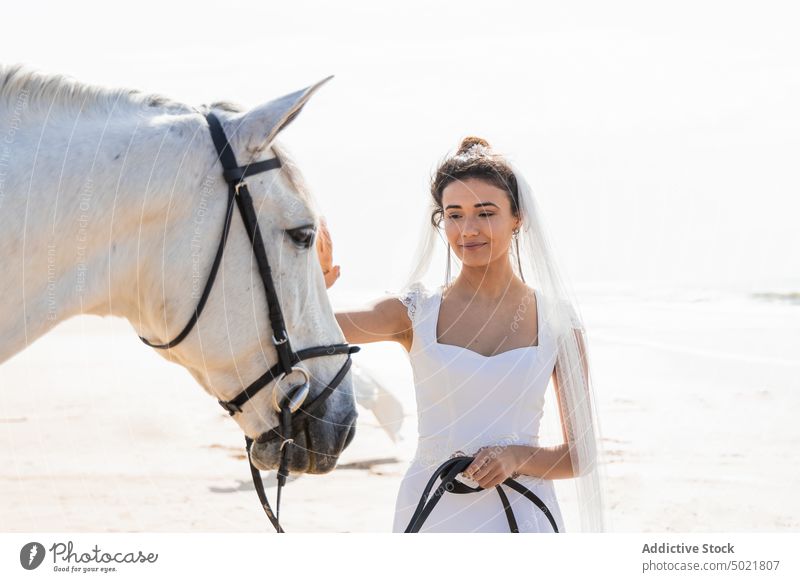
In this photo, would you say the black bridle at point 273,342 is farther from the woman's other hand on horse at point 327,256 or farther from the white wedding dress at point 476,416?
the woman's other hand on horse at point 327,256

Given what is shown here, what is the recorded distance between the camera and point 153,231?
2.40 meters

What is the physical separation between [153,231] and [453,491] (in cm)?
145

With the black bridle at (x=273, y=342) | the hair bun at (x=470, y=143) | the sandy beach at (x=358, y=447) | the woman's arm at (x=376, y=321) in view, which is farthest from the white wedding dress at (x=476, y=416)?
the sandy beach at (x=358, y=447)

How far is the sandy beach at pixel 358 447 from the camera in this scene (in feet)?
23.9

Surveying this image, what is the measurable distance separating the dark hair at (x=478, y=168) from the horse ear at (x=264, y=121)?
3.11ft

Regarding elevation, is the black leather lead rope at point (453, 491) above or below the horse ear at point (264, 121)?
below

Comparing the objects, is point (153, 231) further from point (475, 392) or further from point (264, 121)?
point (475, 392)

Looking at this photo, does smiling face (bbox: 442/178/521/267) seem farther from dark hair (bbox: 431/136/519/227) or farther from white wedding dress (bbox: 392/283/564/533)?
white wedding dress (bbox: 392/283/564/533)

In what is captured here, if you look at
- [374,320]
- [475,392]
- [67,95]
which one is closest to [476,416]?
[475,392]

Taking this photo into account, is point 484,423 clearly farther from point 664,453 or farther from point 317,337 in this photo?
point 664,453

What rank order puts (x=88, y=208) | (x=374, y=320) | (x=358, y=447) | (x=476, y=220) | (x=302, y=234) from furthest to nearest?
(x=358, y=447) < (x=374, y=320) < (x=476, y=220) < (x=302, y=234) < (x=88, y=208)

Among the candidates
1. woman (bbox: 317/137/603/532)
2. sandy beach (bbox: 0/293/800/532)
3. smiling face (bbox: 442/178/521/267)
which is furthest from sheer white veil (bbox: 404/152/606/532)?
sandy beach (bbox: 0/293/800/532)

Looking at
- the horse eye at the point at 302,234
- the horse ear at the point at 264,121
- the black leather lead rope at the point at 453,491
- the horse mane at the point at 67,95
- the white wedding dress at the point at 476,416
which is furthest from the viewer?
the white wedding dress at the point at 476,416

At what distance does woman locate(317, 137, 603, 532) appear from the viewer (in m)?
3.02
